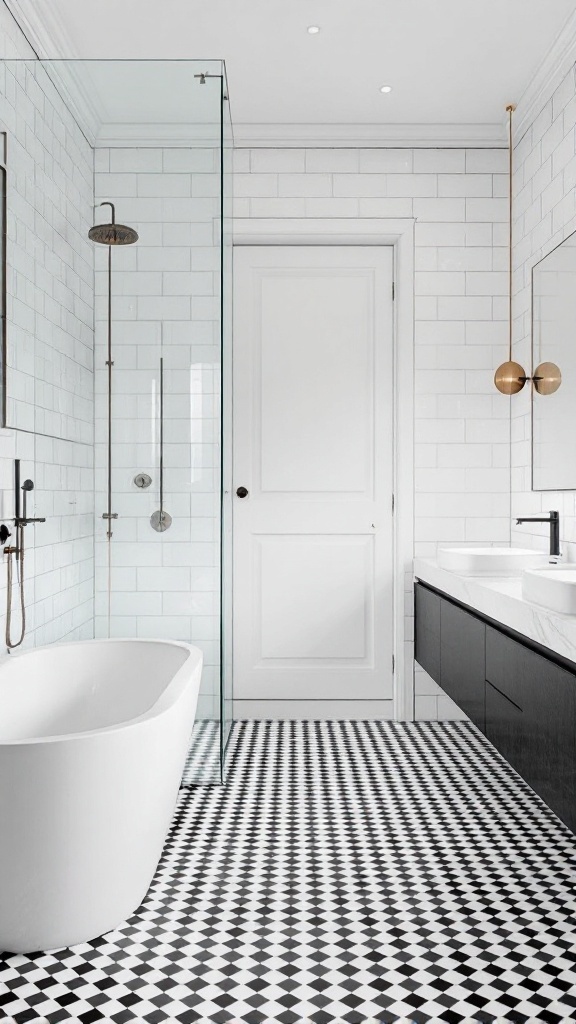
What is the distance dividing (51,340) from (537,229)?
2347 mm

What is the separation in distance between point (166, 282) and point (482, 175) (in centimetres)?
210

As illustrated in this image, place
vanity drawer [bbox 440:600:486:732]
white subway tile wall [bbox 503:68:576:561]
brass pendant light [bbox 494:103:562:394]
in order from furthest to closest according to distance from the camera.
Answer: brass pendant light [bbox 494:103:562:394], white subway tile wall [bbox 503:68:576:561], vanity drawer [bbox 440:600:486:732]

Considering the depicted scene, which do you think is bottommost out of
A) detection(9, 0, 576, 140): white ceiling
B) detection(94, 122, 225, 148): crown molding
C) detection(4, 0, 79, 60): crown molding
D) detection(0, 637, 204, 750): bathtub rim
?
detection(0, 637, 204, 750): bathtub rim

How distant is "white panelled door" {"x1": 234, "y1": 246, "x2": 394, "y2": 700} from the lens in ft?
13.6

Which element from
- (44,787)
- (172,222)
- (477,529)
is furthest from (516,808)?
(172,222)

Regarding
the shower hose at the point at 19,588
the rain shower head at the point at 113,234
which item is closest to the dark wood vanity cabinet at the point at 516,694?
the shower hose at the point at 19,588

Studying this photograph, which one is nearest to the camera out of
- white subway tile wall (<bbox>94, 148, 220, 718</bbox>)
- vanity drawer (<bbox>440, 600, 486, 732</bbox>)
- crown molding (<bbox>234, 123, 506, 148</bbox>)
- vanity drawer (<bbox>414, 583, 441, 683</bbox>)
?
vanity drawer (<bbox>440, 600, 486, 732</bbox>)

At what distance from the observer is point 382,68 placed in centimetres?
347

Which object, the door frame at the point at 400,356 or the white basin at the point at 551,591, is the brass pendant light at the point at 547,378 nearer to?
the door frame at the point at 400,356

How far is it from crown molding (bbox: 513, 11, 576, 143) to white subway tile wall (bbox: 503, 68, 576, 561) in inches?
1.2

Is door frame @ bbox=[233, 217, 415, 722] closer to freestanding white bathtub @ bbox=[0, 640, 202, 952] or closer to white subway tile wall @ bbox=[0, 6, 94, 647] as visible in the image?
white subway tile wall @ bbox=[0, 6, 94, 647]

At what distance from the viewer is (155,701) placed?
9.11ft

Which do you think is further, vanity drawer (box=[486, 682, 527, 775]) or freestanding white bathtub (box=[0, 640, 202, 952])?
vanity drawer (box=[486, 682, 527, 775])

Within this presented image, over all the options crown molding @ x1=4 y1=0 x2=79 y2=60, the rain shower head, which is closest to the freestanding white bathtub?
the rain shower head
